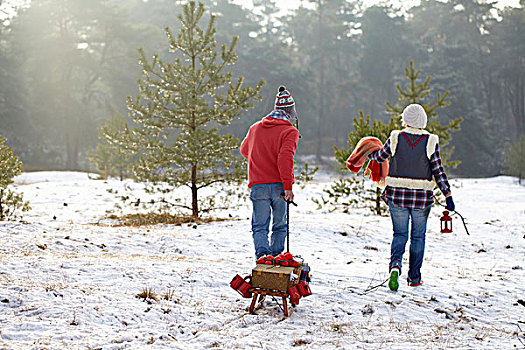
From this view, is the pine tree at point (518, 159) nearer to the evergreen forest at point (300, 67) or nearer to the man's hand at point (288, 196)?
the evergreen forest at point (300, 67)

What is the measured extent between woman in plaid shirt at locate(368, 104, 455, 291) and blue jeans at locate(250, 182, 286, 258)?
1.24 m

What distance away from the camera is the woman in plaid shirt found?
16.9 feet

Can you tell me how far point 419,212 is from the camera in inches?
205

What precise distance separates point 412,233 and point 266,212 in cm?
172

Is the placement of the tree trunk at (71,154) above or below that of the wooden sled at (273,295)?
above

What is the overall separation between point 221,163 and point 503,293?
7051mm

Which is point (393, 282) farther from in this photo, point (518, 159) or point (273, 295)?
point (518, 159)

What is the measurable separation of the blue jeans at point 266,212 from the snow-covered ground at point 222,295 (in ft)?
1.96

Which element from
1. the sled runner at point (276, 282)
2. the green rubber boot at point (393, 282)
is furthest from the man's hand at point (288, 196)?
the green rubber boot at point (393, 282)

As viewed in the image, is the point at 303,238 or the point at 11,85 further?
the point at 11,85

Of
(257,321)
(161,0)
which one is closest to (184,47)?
(257,321)

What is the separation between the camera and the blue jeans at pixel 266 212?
16.0 feet

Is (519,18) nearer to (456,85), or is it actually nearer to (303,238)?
(456,85)

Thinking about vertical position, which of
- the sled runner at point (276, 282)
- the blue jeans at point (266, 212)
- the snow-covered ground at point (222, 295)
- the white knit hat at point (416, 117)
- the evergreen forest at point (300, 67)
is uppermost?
the evergreen forest at point (300, 67)
